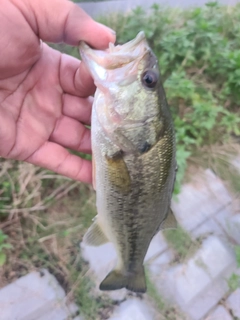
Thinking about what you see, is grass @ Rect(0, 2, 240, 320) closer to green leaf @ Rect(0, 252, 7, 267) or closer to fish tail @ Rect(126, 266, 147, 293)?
green leaf @ Rect(0, 252, 7, 267)

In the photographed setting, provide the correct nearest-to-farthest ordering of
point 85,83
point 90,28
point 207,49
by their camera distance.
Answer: point 90,28
point 85,83
point 207,49

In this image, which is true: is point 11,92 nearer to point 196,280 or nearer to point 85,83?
point 85,83

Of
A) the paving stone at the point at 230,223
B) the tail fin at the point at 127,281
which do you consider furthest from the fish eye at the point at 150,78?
the paving stone at the point at 230,223

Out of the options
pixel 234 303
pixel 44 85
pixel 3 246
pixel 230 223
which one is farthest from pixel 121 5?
pixel 234 303

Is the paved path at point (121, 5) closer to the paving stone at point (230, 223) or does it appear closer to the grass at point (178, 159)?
the grass at point (178, 159)

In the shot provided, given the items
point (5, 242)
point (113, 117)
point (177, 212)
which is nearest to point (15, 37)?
point (113, 117)

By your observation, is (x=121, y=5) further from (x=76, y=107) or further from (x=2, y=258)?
(x=2, y=258)
